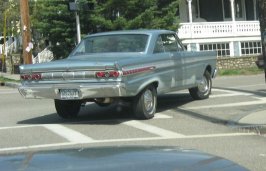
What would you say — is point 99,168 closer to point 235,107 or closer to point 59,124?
point 59,124

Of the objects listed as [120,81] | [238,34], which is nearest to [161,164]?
[120,81]

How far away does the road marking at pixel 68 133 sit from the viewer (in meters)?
9.33

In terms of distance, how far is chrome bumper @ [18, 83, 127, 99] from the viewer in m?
10.2

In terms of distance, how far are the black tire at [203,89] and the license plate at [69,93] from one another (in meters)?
4.23

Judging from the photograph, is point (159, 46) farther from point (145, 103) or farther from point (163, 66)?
point (145, 103)

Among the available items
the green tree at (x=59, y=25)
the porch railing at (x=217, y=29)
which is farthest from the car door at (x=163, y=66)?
the porch railing at (x=217, y=29)

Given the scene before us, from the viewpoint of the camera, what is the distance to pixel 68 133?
10031 millimetres

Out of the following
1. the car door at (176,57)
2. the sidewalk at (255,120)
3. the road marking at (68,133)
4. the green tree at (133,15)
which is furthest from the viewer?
the green tree at (133,15)

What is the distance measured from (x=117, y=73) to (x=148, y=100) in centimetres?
125

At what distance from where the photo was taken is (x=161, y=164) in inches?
103

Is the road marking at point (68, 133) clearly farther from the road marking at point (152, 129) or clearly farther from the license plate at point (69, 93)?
the road marking at point (152, 129)

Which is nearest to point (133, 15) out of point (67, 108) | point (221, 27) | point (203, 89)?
point (221, 27)

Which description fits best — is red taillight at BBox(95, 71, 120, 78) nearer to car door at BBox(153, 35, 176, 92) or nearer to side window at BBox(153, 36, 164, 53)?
car door at BBox(153, 35, 176, 92)

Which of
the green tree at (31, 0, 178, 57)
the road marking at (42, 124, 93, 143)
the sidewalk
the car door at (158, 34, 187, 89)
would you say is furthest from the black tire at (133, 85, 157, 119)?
the green tree at (31, 0, 178, 57)
